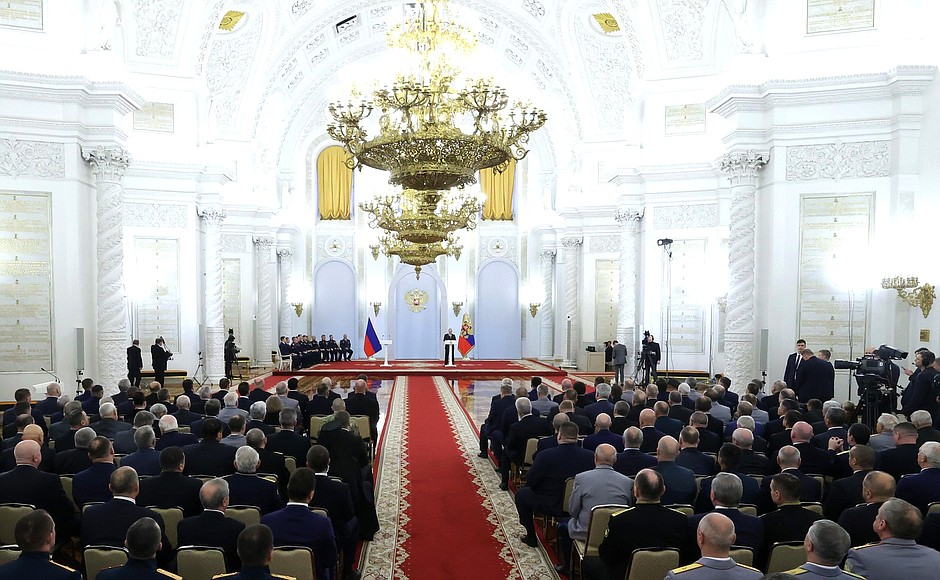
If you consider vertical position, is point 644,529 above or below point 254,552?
below

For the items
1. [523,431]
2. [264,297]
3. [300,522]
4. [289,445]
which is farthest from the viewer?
[264,297]

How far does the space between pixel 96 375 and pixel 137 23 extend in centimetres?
758

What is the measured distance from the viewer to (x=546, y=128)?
A: 2681cm

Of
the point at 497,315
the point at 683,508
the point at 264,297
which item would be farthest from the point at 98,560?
the point at 497,315

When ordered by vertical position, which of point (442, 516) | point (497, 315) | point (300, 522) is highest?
point (497, 315)

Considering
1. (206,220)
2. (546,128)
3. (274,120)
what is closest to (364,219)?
(274,120)

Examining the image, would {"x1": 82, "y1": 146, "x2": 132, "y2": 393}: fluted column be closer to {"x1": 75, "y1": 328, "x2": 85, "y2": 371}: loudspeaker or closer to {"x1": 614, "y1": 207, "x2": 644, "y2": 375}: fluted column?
{"x1": 75, "y1": 328, "x2": 85, "y2": 371}: loudspeaker

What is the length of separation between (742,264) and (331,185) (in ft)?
68.2

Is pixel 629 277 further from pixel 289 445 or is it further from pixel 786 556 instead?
pixel 786 556

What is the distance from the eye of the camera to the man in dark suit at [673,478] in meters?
4.87

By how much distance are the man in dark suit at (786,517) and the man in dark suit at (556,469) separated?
69.7 inches

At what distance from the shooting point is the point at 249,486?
15.3 feet

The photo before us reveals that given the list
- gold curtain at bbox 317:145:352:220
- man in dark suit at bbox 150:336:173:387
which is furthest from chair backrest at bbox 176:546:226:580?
gold curtain at bbox 317:145:352:220

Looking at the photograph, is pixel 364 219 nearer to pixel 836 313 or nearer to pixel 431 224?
pixel 431 224
